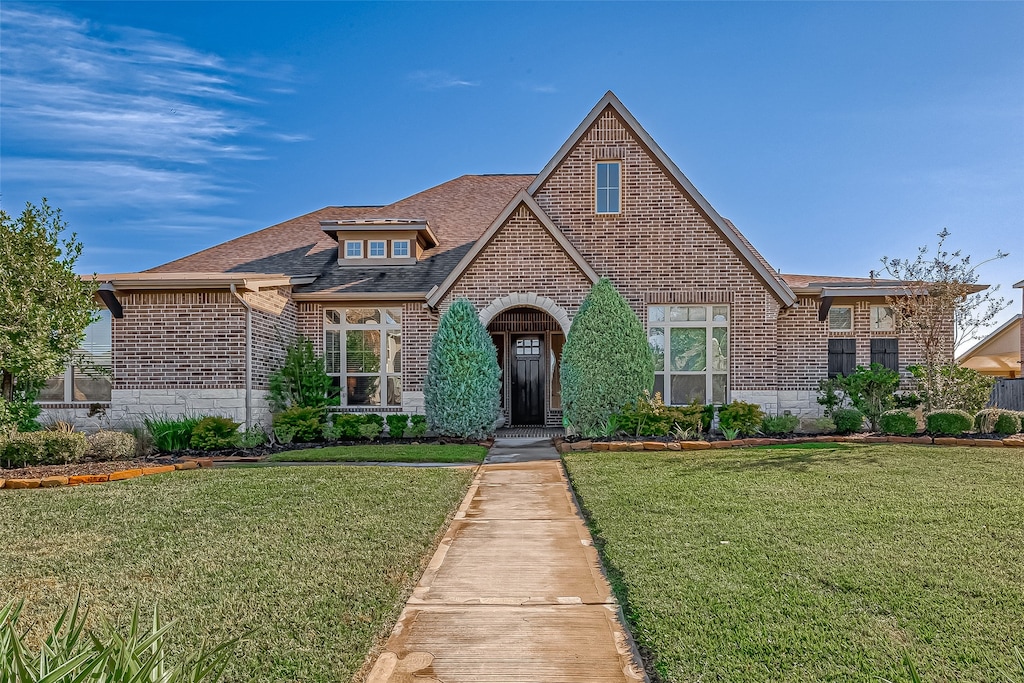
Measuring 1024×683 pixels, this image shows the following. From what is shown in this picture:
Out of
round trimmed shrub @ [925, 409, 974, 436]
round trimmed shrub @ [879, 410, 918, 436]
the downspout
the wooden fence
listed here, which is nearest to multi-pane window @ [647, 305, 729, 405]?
round trimmed shrub @ [879, 410, 918, 436]

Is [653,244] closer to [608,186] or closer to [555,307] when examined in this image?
[608,186]

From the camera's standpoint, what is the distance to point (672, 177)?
15.4 m

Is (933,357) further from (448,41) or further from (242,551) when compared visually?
(242,551)

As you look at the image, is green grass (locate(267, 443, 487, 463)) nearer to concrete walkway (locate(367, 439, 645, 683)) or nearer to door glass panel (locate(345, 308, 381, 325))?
door glass panel (locate(345, 308, 381, 325))

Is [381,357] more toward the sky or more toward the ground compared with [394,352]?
more toward the ground

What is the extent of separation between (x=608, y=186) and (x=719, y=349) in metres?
4.25

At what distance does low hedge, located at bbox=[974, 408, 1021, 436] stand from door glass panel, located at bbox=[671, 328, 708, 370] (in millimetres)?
5048

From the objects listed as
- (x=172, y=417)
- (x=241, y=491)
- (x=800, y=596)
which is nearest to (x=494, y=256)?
(x=172, y=417)

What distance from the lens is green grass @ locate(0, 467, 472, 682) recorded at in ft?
13.0

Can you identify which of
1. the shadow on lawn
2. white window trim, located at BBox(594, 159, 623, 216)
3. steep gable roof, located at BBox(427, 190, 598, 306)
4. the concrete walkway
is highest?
white window trim, located at BBox(594, 159, 623, 216)

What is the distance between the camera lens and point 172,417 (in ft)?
44.7

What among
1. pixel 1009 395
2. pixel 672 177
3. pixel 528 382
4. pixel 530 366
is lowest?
pixel 1009 395

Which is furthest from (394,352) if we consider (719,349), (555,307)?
(719,349)

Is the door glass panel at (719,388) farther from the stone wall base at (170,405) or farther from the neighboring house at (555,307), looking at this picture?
the stone wall base at (170,405)
